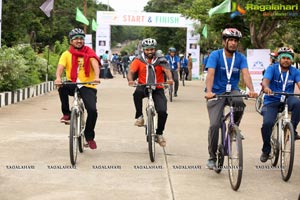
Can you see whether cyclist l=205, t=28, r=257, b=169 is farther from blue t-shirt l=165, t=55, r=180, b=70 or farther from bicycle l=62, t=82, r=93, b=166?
blue t-shirt l=165, t=55, r=180, b=70

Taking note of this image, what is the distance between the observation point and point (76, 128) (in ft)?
23.1

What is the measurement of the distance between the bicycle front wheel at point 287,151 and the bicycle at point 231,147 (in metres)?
0.69

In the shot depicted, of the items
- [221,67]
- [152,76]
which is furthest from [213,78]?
[152,76]

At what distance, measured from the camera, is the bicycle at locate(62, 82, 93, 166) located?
6.76m

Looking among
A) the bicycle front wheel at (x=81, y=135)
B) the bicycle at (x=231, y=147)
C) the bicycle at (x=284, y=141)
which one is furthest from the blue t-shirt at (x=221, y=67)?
the bicycle front wheel at (x=81, y=135)

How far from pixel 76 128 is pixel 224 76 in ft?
6.76

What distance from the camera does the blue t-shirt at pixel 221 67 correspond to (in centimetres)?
→ 637

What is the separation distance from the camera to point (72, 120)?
6867 mm

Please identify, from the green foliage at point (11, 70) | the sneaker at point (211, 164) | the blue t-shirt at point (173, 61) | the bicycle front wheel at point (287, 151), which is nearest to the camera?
the bicycle front wheel at point (287, 151)

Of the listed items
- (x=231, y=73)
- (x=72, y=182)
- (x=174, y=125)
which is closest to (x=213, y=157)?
(x=231, y=73)

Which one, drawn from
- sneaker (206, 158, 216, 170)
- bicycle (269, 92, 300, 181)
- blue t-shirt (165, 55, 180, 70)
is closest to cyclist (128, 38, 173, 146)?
sneaker (206, 158, 216, 170)

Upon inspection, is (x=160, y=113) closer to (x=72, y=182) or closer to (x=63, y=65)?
(x=63, y=65)

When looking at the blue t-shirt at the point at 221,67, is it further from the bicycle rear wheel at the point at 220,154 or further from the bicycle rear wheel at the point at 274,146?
the bicycle rear wheel at the point at 274,146

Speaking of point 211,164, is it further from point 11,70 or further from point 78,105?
point 11,70
